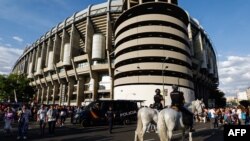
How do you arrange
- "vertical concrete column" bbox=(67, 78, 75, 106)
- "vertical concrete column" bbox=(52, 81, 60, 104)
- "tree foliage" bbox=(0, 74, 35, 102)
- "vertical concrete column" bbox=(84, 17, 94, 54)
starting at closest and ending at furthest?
"tree foliage" bbox=(0, 74, 35, 102)
"vertical concrete column" bbox=(84, 17, 94, 54)
"vertical concrete column" bbox=(67, 78, 75, 106)
"vertical concrete column" bbox=(52, 81, 60, 104)

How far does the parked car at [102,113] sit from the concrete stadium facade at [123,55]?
14.8 m

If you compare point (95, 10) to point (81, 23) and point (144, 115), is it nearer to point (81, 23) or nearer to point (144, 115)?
point (81, 23)

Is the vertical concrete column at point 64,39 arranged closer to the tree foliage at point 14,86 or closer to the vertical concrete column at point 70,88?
the vertical concrete column at point 70,88

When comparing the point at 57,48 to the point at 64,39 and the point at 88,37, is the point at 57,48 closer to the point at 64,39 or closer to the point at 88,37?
the point at 64,39

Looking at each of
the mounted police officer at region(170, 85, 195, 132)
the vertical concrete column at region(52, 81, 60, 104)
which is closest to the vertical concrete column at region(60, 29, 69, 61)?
the vertical concrete column at region(52, 81, 60, 104)

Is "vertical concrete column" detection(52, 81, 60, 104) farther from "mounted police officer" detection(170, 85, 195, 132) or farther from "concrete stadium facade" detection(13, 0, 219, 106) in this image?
"mounted police officer" detection(170, 85, 195, 132)

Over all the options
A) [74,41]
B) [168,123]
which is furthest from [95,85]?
[168,123]

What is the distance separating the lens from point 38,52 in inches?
3873

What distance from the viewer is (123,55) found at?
59844 millimetres

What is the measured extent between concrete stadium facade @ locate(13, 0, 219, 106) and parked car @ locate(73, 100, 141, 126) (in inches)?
581

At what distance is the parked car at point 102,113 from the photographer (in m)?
23.7

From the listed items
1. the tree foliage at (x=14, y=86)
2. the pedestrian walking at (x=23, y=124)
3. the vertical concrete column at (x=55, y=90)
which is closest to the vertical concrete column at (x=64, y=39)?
the vertical concrete column at (x=55, y=90)

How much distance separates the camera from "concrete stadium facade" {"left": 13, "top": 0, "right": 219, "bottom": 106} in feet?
186

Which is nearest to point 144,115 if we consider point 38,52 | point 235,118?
point 235,118
